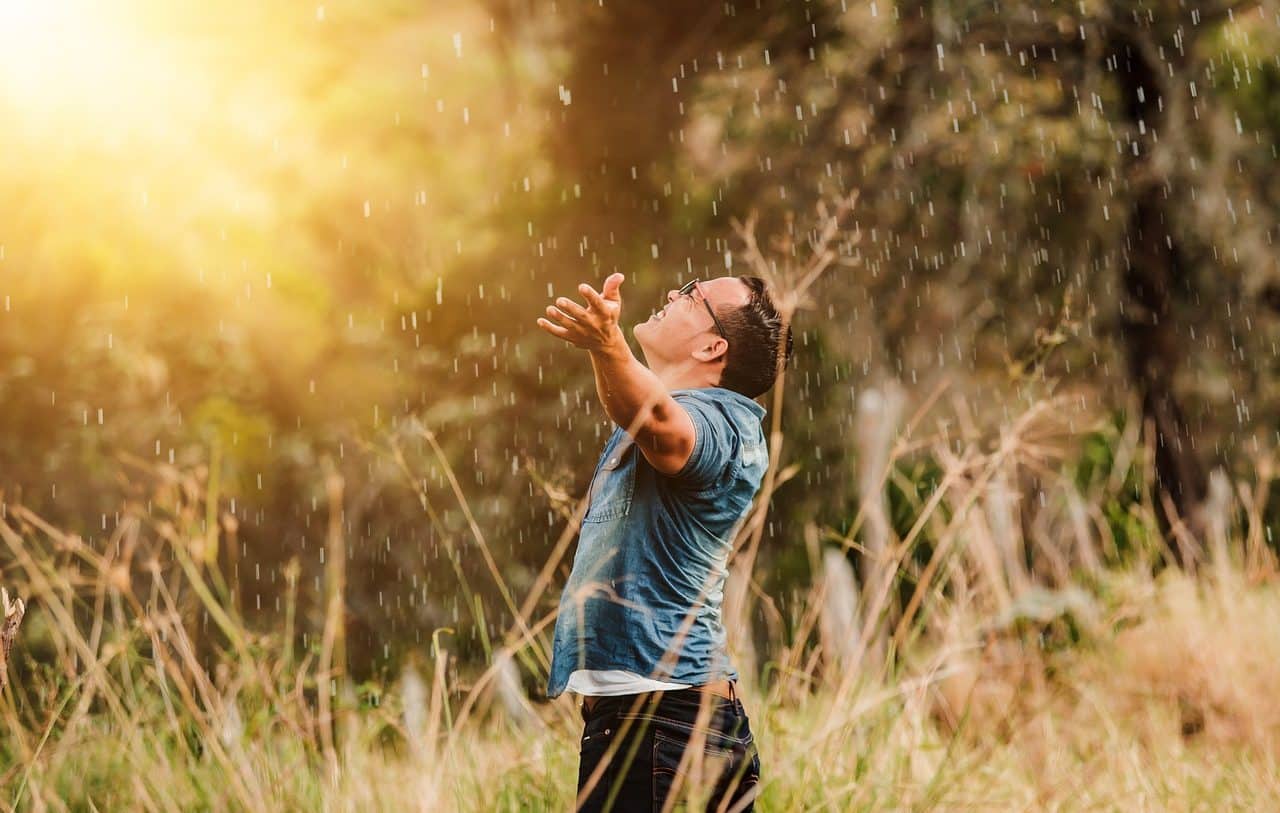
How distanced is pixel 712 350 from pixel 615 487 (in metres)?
0.33

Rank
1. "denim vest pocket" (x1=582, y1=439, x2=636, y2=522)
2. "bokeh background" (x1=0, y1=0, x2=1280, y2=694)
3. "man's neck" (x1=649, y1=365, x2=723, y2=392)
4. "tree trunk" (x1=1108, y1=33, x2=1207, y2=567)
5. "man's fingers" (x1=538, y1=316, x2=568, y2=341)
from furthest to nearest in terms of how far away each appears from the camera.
Result: 1. "tree trunk" (x1=1108, y1=33, x2=1207, y2=567)
2. "bokeh background" (x1=0, y1=0, x2=1280, y2=694)
3. "man's neck" (x1=649, y1=365, x2=723, y2=392)
4. "denim vest pocket" (x1=582, y1=439, x2=636, y2=522)
5. "man's fingers" (x1=538, y1=316, x2=568, y2=341)

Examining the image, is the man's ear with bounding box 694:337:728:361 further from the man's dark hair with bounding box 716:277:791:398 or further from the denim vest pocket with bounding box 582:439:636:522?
the denim vest pocket with bounding box 582:439:636:522

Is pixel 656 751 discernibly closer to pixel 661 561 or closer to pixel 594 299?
pixel 661 561

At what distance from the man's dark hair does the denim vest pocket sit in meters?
0.28

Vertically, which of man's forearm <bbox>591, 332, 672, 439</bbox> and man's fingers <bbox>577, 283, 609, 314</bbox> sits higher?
man's fingers <bbox>577, 283, 609, 314</bbox>

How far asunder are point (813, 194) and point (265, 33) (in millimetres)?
2526

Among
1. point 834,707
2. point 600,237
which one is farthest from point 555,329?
point 600,237

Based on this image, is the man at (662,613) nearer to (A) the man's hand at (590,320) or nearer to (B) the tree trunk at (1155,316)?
(A) the man's hand at (590,320)

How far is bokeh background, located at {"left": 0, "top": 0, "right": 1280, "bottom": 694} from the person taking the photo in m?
5.40

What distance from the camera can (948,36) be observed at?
554 cm

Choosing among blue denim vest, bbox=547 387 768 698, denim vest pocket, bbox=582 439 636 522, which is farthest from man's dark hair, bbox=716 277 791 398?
denim vest pocket, bbox=582 439 636 522

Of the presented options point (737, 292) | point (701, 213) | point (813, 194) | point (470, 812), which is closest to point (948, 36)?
point (813, 194)

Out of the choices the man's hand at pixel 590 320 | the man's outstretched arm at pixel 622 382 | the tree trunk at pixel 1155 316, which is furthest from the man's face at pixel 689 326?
the tree trunk at pixel 1155 316

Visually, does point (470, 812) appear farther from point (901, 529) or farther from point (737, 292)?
point (901, 529)
